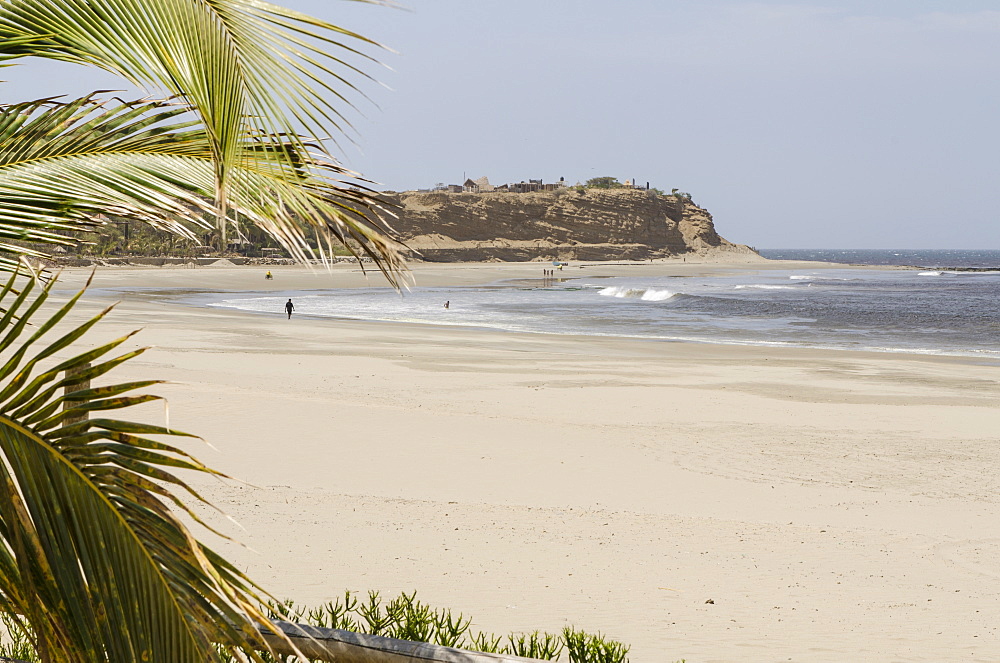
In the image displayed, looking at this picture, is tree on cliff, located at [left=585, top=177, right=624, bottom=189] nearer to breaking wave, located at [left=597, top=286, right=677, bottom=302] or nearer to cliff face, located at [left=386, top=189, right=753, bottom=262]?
cliff face, located at [left=386, top=189, right=753, bottom=262]

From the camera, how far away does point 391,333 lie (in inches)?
1107

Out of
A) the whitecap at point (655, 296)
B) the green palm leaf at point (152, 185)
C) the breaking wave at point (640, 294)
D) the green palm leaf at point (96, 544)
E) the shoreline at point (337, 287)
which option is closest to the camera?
the green palm leaf at point (96, 544)

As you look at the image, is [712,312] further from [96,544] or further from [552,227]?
[552,227]

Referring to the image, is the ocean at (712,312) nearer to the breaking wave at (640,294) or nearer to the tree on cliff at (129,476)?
the breaking wave at (640,294)

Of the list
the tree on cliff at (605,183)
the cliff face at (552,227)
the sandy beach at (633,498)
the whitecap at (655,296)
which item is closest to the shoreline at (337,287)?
the sandy beach at (633,498)

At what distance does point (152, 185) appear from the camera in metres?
2.32

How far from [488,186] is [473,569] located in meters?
163

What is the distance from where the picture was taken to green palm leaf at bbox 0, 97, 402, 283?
2219 mm

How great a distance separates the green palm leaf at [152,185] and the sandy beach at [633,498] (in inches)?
63.2

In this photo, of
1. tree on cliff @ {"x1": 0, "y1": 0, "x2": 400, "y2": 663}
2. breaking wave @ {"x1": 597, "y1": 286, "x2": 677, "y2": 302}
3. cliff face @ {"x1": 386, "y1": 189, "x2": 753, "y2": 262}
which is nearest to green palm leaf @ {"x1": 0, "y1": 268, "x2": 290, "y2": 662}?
tree on cliff @ {"x1": 0, "y1": 0, "x2": 400, "y2": 663}

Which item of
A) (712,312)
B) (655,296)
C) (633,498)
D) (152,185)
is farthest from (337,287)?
(152,185)

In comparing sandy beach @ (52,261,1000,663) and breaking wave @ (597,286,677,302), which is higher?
breaking wave @ (597,286,677,302)

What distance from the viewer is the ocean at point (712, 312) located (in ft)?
100

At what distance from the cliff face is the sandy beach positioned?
10754 centimetres
